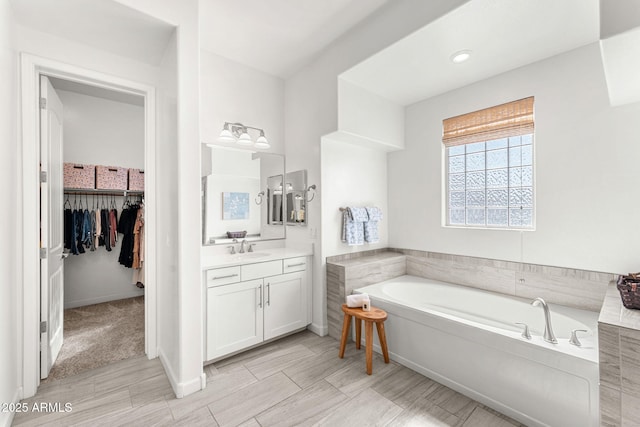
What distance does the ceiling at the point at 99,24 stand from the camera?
69.0 inches

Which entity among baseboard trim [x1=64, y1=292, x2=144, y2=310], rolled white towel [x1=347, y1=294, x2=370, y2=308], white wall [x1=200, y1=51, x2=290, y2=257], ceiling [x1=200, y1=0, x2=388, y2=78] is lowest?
baseboard trim [x1=64, y1=292, x2=144, y2=310]

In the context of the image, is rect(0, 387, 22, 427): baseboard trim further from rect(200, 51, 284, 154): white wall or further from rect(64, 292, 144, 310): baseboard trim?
rect(200, 51, 284, 154): white wall

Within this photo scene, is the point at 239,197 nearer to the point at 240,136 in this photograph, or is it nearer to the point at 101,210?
the point at 240,136

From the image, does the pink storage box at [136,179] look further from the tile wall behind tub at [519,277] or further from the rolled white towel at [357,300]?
the tile wall behind tub at [519,277]

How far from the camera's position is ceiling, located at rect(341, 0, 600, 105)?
6.06ft

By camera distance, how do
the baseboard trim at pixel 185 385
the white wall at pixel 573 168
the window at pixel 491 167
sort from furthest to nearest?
→ 1. the window at pixel 491 167
2. the white wall at pixel 573 168
3. the baseboard trim at pixel 185 385

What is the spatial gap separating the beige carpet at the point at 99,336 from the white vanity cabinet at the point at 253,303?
2.90 ft

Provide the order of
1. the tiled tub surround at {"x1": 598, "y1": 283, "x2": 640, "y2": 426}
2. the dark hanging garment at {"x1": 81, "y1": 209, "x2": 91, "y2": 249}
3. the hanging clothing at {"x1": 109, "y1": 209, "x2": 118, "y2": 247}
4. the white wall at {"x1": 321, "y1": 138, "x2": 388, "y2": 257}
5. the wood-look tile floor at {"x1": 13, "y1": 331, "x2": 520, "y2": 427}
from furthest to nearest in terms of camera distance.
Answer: the hanging clothing at {"x1": 109, "y1": 209, "x2": 118, "y2": 247}
the dark hanging garment at {"x1": 81, "y1": 209, "x2": 91, "y2": 249}
the white wall at {"x1": 321, "y1": 138, "x2": 388, "y2": 257}
the wood-look tile floor at {"x1": 13, "y1": 331, "x2": 520, "y2": 427}
the tiled tub surround at {"x1": 598, "y1": 283, "x2": 640, "y2": 426}

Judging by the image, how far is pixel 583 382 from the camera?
1.51 m

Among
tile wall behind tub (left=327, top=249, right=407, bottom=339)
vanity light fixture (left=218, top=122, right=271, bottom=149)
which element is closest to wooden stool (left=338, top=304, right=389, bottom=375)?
tile wall behind tub (left=327, top=249, right=407, bottom=339)

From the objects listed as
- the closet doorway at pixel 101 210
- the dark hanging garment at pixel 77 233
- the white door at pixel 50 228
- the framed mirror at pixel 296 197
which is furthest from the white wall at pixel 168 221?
the dark hanging garment at pixel 77 233

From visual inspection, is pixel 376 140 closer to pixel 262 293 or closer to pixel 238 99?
pixel 238 99

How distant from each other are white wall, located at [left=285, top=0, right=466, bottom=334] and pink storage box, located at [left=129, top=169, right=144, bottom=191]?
2249 millimetres

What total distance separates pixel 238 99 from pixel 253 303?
215cm
